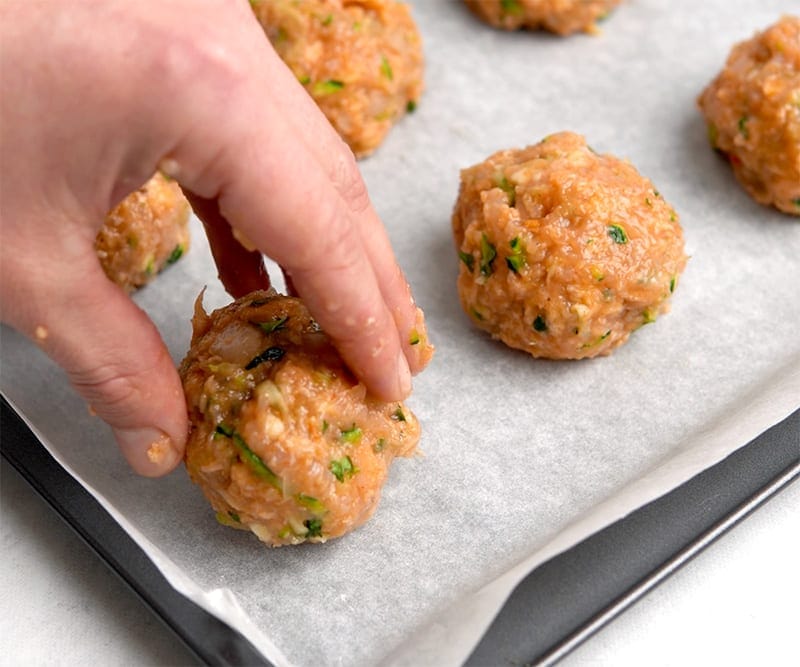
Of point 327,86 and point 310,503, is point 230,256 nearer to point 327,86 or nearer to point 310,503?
point 310,503

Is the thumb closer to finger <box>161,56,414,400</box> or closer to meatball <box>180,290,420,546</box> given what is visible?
meatball <box>180,290,420,546</box>

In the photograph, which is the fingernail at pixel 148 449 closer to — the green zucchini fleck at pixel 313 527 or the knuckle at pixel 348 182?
the green zucchini fleck at pixel 313 527

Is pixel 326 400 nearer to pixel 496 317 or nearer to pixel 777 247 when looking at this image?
pixel 496 317

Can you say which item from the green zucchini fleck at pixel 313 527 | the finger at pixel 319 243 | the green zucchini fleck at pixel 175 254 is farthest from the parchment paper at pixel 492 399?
the finger at pixel 319 243

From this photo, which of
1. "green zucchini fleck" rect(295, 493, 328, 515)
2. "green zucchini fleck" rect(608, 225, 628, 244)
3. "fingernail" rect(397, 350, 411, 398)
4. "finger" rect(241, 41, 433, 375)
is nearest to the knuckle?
"finger" rect(241, 41, 433, 375)

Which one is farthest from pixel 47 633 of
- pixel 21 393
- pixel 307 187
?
pixel 307 187

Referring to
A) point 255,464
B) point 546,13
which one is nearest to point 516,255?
point 255,464
